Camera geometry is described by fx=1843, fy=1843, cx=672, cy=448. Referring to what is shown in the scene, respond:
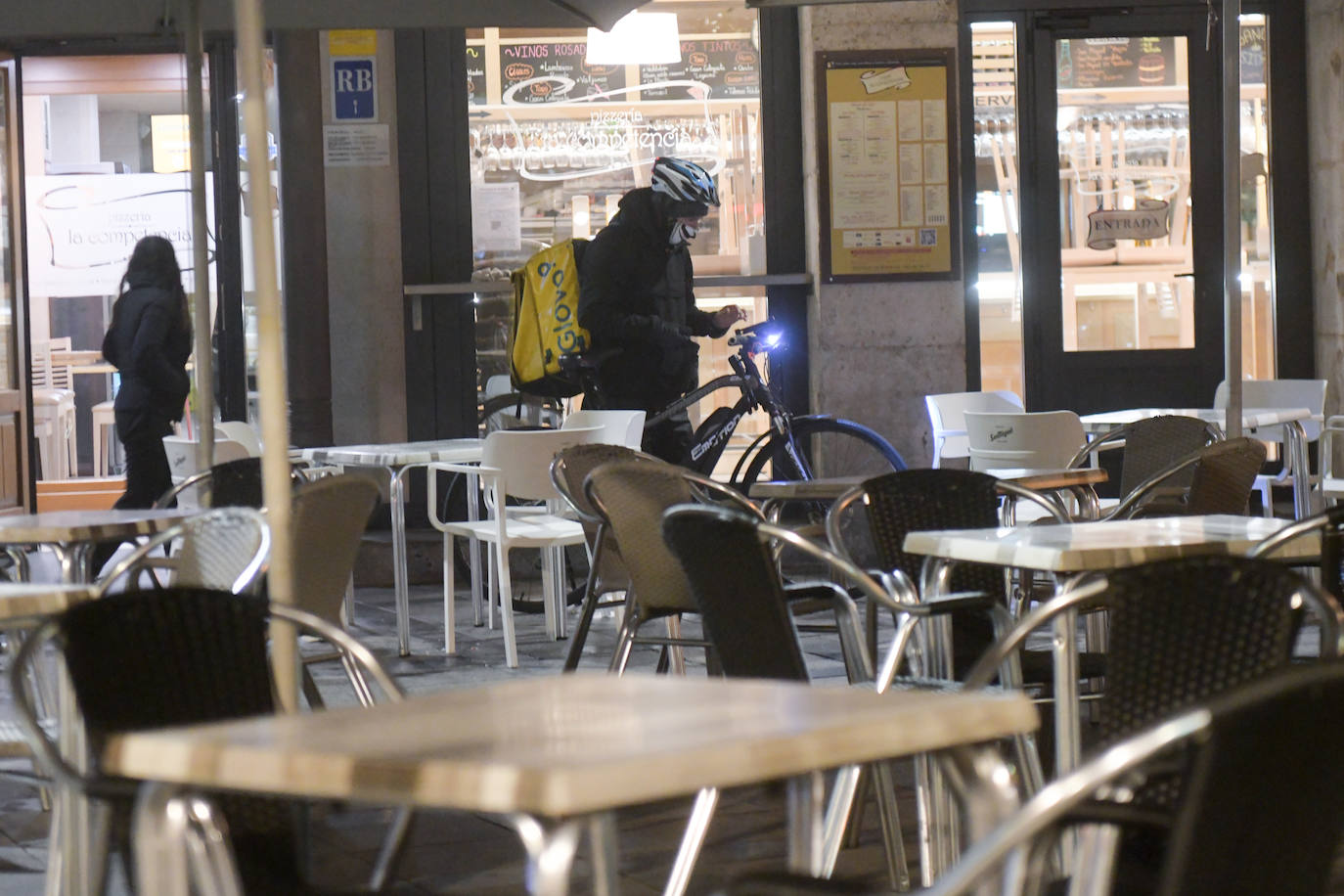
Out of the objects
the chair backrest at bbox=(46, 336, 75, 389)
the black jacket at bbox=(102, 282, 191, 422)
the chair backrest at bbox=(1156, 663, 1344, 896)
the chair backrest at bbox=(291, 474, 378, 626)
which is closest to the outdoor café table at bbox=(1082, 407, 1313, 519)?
the chair backrest at bbox=(291, 474, 378, 626)

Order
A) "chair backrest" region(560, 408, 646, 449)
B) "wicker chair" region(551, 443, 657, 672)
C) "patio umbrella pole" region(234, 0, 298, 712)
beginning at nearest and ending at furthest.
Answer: "patio umbrella pole" region(234, 0, 298, 712), "wicker chair" region(551, 443, 657, 672), "chair backrest" region(560, 408, 646, 449)

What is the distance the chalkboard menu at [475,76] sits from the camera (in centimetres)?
918

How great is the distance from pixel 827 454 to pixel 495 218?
2049 mm

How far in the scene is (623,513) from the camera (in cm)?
401

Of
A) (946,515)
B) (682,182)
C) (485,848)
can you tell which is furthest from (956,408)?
(485,848)

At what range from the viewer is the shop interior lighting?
30.1ft

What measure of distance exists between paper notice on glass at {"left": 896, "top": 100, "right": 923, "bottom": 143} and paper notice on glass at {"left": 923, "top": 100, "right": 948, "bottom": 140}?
3cm

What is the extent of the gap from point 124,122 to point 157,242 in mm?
3251

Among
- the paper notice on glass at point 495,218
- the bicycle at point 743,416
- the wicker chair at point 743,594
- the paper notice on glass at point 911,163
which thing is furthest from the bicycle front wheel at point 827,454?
the wicker chair at point 743,594

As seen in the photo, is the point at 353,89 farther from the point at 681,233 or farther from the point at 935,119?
the point at 935,119

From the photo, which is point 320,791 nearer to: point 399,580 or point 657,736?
point 657,736

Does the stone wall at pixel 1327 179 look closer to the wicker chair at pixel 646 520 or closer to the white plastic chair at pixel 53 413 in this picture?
the wicker chair at pixel 646 520

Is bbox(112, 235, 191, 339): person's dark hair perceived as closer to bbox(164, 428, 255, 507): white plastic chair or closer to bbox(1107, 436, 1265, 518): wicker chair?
bbox(164, 428, 255, 507): white plastic chair

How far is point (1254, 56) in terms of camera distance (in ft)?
31.2
